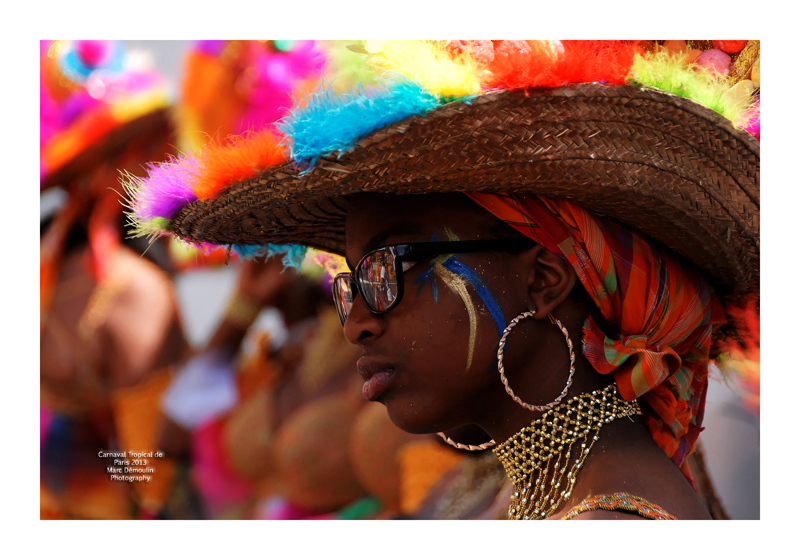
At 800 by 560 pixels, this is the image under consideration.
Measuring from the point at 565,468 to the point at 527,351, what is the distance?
0.32m

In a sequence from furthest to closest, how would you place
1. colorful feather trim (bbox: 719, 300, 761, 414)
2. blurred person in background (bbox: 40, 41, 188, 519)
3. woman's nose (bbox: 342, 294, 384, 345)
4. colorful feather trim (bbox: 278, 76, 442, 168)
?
blurred person in background (bbox: 40, 41, 188, 519) → colorful feather trim (bbox: 719, 300, 761, 414) → woman's nose (bbox: 342, 294, 384, 345) → colorful feather trim (bbox: 278, 76, 442, 168)

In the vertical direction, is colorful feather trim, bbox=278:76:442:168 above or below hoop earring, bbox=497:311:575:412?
above

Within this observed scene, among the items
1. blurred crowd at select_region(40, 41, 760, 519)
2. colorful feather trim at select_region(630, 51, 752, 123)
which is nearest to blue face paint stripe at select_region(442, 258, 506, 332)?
colorful feather trim at select_region(630, 51, 752, 123)

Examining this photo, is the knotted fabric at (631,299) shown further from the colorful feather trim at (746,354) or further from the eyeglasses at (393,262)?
the colorful feather trim at (746,354)

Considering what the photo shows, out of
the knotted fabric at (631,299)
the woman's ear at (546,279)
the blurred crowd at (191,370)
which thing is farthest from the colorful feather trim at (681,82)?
the blurred crowd at (191,370)

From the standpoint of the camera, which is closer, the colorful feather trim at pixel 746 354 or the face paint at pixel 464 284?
the face paint at pixel 464 284

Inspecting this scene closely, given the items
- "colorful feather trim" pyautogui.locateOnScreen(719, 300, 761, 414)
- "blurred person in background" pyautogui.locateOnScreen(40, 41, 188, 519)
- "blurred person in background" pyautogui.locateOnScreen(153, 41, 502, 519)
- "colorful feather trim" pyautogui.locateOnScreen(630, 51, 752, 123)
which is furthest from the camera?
"blurred person in background" pyautogui.locateOnScreen(153, 41, 502, 519)

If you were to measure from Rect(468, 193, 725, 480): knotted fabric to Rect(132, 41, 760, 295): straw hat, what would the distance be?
56mm

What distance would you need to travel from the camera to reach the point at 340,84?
1514 millimetres

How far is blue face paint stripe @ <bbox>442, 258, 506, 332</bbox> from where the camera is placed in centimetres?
158

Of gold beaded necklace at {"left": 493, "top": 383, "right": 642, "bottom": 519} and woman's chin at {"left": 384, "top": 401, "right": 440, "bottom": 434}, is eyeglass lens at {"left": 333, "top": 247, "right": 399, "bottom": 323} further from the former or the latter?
gold beaded necklace at {"left": 493, "top": 383, "right": 642, "bottom": 519}

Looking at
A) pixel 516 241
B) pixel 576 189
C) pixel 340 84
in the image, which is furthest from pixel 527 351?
pixel 340 84

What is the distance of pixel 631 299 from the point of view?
1.63 meters

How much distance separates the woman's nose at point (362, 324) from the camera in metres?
1.64
